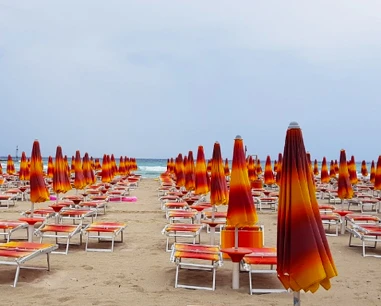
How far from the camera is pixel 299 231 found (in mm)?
3396

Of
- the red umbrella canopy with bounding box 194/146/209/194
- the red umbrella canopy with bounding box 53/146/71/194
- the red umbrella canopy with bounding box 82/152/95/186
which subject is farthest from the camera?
the red umbrella canopy with bounding box 82/152/95/186

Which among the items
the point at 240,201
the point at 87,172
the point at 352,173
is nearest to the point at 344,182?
the point at 240,201

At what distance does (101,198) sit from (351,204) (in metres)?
9.70

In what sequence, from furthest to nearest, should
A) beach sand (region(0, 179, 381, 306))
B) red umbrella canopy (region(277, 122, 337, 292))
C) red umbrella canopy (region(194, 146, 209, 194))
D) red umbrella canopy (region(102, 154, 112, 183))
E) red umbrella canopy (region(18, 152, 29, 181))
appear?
1. red umbrella canopy (region(102, 154, 112, 183))
2. red umbrella canopy (region(18, 152, 29, 181))
3. red umbrella canopy (region(194, 146, 209, 194))
4. beach sand (region(0, 179, 381, 306))
5. red umbrella canopy (region(277, 122, 337, 292))

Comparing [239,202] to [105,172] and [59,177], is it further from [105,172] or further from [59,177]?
[105,172]

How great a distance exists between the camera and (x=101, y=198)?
1375 cm

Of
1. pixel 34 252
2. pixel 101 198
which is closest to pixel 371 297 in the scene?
→ pixel 34 252

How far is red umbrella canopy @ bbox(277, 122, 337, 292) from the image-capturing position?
11.0 ft

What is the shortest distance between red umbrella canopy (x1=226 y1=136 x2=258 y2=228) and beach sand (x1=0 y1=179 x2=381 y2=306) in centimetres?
95

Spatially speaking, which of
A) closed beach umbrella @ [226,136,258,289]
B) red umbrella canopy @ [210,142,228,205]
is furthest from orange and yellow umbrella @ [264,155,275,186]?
closed beach umbrella @ [226,136,258,289]

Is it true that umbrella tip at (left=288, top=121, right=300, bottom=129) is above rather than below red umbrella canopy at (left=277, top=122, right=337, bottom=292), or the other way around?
above

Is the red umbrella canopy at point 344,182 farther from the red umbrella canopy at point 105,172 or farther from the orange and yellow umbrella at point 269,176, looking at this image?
the red umbrella canopy at point 105,172

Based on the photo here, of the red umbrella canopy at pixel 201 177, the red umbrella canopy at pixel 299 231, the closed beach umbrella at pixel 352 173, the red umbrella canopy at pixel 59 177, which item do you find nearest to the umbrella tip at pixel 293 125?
the red umbrella canopy at pixel 299 231

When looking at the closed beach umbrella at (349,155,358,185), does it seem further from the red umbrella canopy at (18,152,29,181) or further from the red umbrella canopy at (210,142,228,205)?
the red umbrella canopy at (18,152,29,181)
